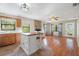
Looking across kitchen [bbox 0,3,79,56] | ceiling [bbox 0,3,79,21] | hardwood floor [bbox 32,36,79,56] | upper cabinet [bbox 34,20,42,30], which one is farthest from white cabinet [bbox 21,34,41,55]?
ceiling [bbox 0,3,79,21]

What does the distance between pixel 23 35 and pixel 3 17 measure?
0.54 m

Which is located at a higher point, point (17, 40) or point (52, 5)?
point (52, 5)

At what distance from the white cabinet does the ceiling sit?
45 centimetres

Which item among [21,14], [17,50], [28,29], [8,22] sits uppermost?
[21,14]

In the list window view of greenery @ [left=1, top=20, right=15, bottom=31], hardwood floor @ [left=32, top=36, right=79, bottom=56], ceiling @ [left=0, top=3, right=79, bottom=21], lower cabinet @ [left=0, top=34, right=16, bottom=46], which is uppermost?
ceiling @ [left=0, top=3, right=79, bottom=21]

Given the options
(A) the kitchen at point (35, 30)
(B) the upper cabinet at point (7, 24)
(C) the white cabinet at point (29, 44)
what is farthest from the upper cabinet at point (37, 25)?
(B) the upper cabinet at point (7, 24)

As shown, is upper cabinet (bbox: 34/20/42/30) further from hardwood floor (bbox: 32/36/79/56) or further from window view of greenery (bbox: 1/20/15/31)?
window view of greenery (bbox: 1/20/15/31)

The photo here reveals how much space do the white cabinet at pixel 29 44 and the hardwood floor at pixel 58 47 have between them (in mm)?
109

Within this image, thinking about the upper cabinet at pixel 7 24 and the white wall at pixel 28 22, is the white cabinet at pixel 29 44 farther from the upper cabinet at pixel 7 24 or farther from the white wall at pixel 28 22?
the upper cabinet at pixel 7 24

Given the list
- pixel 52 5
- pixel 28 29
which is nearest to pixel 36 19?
pixel 28 29

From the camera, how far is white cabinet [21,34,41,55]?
6.39ft

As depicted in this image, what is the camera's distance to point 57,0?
1885mm

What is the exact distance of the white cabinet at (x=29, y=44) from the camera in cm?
195

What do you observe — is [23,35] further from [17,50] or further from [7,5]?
[7,5]
